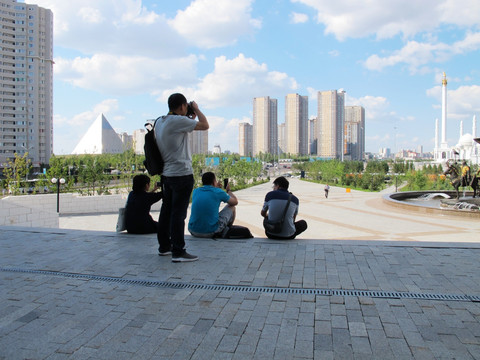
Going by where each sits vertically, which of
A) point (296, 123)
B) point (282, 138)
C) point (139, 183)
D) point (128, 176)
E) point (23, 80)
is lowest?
point (128, 176)

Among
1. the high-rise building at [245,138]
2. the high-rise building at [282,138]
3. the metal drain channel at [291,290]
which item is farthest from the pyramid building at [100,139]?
the metal drain channel at [291,290]

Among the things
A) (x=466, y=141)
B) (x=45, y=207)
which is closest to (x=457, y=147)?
(x=466, y=141)

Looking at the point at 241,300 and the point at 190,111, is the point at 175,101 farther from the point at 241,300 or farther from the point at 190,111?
the point at 241,300

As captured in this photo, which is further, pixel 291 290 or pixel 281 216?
pixel 281 216

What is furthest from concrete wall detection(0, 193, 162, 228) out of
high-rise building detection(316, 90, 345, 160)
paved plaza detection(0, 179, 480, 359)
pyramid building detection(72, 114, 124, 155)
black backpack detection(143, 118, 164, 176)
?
high-rise building detection(316, 90, 345, 160)

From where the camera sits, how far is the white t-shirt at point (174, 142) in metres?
3.73

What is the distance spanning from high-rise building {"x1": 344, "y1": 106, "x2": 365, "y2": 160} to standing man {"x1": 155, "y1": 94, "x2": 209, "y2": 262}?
11641 centimetres

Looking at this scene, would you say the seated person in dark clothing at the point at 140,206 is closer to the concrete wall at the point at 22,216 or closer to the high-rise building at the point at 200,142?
the concrete wall at the point at 22,216

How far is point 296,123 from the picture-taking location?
348 feet

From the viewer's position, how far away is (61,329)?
2383 mm

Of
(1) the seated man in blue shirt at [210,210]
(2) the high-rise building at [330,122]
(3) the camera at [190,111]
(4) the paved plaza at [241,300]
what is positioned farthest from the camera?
(2) the high-rise building at [330,122]

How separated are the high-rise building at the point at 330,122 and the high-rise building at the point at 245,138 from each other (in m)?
24.5

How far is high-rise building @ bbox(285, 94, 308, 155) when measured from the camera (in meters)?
102

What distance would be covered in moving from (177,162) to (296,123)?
104 metres
